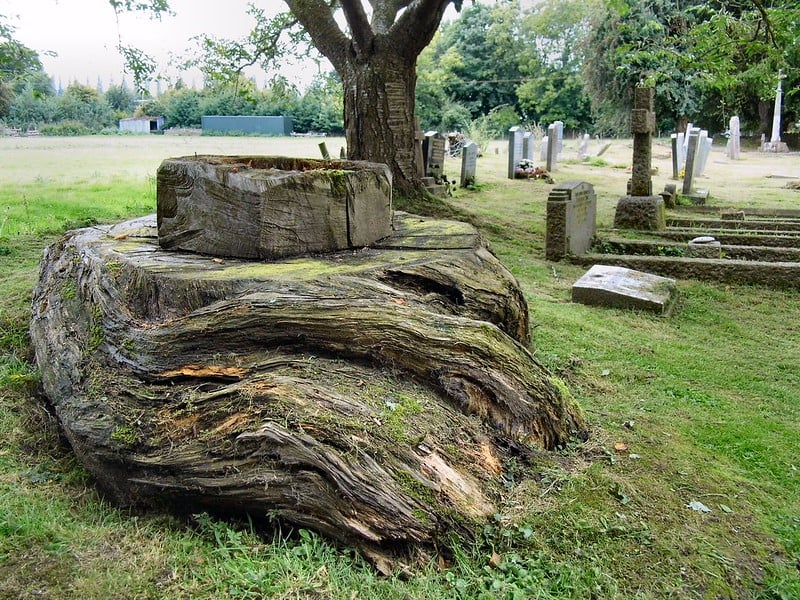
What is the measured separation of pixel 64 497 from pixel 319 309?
4.20 feet

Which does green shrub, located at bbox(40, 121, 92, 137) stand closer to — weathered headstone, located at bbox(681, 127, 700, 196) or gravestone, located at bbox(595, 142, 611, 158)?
weathered headstone, located at bbox(681, 127, 700, 196)

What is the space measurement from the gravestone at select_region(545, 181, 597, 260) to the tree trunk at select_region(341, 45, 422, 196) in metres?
2.20

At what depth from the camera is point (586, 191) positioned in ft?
28.6

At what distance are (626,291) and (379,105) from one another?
4.22m

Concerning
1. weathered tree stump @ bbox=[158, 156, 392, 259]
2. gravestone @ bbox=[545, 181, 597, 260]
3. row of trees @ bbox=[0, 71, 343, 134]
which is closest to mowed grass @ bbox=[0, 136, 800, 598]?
weathered tree stump @ bbox=[158, 156, 392, 259]

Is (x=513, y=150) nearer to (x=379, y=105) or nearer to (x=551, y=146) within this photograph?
(x=551, y=146)

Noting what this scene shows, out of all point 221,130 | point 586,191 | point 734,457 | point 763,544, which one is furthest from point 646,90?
point 763,544

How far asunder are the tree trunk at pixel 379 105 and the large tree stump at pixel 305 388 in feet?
18.2

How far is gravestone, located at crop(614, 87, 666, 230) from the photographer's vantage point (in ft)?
31.9

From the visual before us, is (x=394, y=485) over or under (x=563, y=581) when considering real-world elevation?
over

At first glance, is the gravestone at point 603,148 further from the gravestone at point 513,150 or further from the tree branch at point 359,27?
the tree branch at point 359,27

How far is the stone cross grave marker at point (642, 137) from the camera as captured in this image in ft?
31.8

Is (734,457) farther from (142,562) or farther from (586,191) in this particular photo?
(586,191)

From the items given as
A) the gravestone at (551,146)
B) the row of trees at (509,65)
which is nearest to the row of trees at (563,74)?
the row of trees at (509,65)
